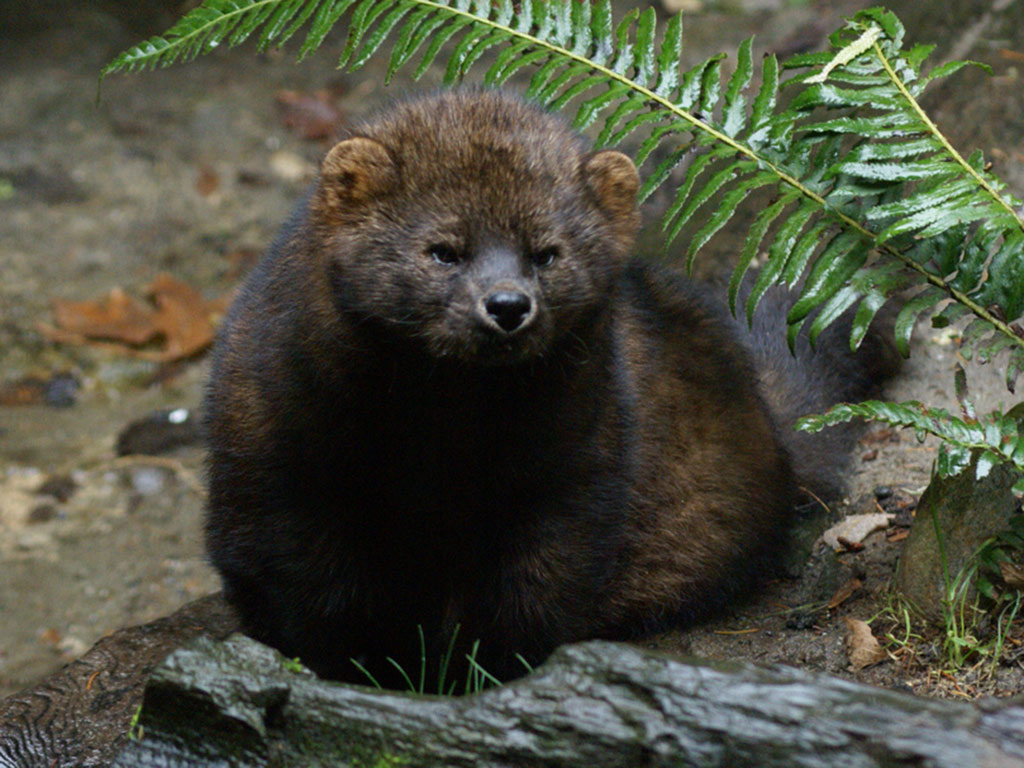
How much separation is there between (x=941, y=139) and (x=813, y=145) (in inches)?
18.8

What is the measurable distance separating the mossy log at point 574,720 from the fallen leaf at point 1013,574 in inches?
56.1

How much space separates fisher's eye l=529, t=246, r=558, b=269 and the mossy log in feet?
4.65

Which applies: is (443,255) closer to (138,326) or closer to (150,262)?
(138,326)

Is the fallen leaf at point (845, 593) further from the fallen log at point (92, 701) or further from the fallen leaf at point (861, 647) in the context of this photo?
the fallen log at point (92, 701)

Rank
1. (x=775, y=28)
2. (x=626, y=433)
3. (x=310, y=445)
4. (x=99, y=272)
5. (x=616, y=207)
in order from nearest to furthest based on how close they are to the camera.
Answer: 1. (x=310, y=445)
2. (x=616, y=207)
3. (x=626, y=433)
4. (x=99, y=272)
5. (x=775, y=28)

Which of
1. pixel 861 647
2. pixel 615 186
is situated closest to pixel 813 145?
pixel 615 186

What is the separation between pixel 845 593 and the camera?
4605 mm

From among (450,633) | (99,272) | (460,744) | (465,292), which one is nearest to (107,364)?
(99,272)

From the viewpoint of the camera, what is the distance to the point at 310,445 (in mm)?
3994

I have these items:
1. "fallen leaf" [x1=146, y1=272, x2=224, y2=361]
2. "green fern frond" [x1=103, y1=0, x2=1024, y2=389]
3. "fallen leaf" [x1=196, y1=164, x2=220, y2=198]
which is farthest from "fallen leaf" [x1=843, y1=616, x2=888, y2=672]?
"fallen leaf" [x1=196, y1=164, x2=220, y2=198]

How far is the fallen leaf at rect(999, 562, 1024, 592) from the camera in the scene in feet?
12.8

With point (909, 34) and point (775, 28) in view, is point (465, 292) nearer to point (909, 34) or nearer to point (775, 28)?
point (909, 34)

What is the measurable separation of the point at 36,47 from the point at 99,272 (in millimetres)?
2827

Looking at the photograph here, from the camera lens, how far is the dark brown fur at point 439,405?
3791 millimetres
